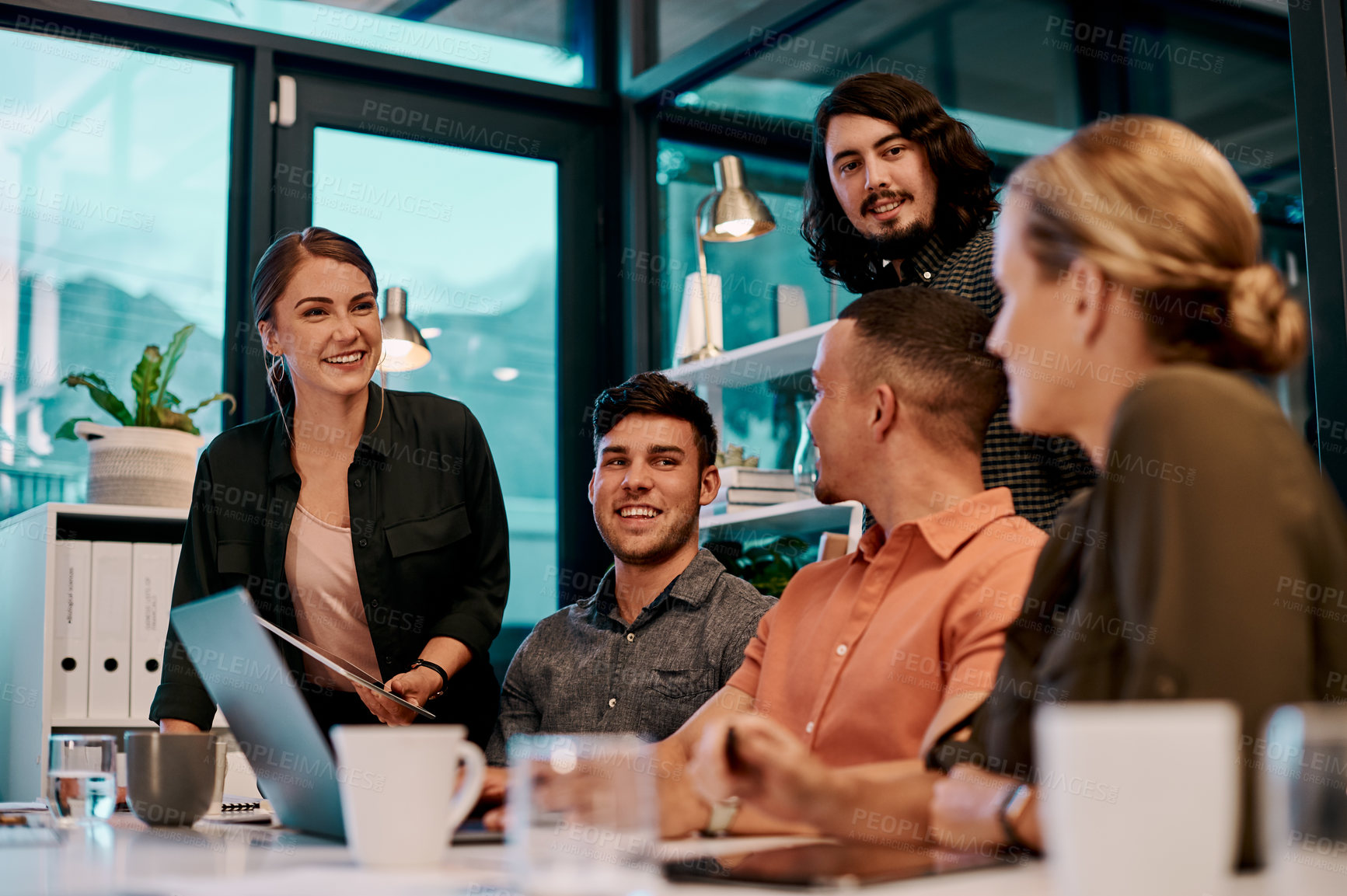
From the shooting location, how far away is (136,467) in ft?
10.2

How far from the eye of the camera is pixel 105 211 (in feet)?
11.8

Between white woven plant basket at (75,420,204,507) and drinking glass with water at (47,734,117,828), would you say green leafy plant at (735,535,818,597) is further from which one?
drinking glass with water at (47,734,117,828)

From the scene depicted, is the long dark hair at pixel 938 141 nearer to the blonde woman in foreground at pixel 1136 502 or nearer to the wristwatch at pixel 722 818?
the blonde woman in foreground at pixel 1136 502

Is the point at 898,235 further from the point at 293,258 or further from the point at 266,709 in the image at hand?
the point at 266,709

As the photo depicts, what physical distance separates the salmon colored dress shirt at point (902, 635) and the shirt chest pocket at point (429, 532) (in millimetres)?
908

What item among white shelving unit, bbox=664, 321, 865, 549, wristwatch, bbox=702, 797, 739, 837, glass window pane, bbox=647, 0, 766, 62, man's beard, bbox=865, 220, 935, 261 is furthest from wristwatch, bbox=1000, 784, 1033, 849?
glass window pane, bbox=647, 0, 766, 62

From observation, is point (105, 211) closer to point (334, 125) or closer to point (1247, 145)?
point (334, 125)

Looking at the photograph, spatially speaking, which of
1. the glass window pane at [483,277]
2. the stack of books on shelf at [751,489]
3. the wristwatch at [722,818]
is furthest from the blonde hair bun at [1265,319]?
the glass window pane at [483,277]

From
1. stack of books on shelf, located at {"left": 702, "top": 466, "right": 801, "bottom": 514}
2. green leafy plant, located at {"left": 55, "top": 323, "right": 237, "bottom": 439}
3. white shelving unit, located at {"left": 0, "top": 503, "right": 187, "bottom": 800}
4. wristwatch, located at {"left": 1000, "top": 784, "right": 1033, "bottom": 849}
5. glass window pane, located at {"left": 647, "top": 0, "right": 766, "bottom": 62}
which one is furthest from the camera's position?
glass window pane, located at {"left": 647, "top": 0, "right": 766, "bottom": 62}

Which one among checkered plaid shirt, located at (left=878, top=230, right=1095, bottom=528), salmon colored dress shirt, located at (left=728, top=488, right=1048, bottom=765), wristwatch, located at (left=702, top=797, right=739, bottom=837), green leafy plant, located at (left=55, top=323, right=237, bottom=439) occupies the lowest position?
wristwatch, located at (left=702, top=797, right=739, bottom=837)

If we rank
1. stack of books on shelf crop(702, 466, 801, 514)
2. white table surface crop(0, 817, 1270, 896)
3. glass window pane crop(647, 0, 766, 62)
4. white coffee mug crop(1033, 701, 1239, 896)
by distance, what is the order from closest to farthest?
white coffee mug crop(1033, 701, 1239, 896), white table surface crop(0, 817, 1270, 896), stack of books on shelf crop(702, 466, 801, 514), glass window pane crop(647, 0, 766, 62)

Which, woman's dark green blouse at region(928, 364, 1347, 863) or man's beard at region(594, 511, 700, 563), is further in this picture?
man's beard at region(594, 511, 700, 563)

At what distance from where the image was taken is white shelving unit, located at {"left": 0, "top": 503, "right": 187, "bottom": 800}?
2.87 metres

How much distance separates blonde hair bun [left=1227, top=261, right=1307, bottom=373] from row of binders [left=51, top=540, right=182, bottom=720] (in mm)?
2530
